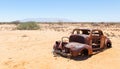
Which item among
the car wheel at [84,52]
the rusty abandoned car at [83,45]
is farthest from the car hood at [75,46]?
the car wheel at [84,52]

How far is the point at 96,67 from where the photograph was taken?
10.3 meters

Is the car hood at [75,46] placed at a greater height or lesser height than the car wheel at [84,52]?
greater

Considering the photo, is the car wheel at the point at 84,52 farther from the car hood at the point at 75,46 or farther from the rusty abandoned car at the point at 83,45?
the car hood at the point at 75,46

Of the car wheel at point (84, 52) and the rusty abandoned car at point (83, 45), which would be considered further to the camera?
the car wheel at point (84, 52)

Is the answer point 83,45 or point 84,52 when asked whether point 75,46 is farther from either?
point 84,52

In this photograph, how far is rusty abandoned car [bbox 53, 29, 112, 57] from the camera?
38.1 feet

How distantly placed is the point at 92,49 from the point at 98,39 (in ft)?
3.41

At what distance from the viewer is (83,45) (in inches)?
463

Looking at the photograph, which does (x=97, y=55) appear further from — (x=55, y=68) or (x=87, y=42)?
(x=55, y=68)

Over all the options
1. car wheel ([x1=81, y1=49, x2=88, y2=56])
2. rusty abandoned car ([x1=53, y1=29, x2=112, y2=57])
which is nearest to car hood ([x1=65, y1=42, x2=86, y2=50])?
rusty abandoned car ([x1=53, y1=29, x2=112, y2=57])

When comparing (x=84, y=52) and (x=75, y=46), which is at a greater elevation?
(x=75, y=46)

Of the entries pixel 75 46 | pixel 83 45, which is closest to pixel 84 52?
pixel 83 45

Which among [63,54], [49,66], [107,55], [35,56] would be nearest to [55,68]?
[49,66]

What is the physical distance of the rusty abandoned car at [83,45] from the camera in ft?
38.1
